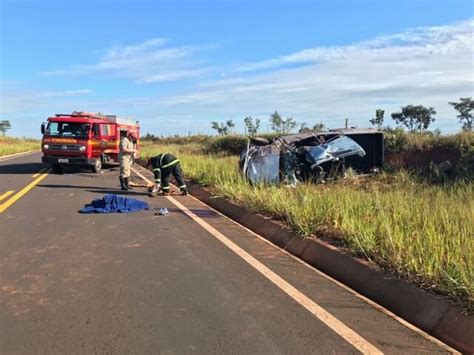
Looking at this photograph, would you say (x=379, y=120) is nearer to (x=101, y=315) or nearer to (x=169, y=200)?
(x=169, y=200)

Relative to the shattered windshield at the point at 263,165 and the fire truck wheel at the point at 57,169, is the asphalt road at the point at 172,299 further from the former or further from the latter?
the fire truck wheel at the point at 57,169

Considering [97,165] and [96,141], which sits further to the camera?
[97,165]

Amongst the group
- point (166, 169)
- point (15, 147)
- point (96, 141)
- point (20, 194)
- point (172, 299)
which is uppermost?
point (96, 141)

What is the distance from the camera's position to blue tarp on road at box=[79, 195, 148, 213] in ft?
40.5

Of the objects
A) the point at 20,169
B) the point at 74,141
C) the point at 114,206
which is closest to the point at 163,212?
the point at 114,206

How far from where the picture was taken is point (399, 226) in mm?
7629

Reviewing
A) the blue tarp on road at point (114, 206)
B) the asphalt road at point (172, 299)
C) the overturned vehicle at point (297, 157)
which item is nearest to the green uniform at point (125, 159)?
the overturned vehicle at point (297, 157)

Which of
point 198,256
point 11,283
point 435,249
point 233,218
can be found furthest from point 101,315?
point 233,218

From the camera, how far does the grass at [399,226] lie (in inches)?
219

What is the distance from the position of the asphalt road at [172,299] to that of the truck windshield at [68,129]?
45.9 feet

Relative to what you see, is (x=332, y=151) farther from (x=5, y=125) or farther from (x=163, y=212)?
(x=5, y=125)

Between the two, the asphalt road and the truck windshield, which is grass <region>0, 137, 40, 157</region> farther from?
the asphalt road

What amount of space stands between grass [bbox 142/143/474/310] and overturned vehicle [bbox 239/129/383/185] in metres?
2.43

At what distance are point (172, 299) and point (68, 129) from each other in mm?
19439
